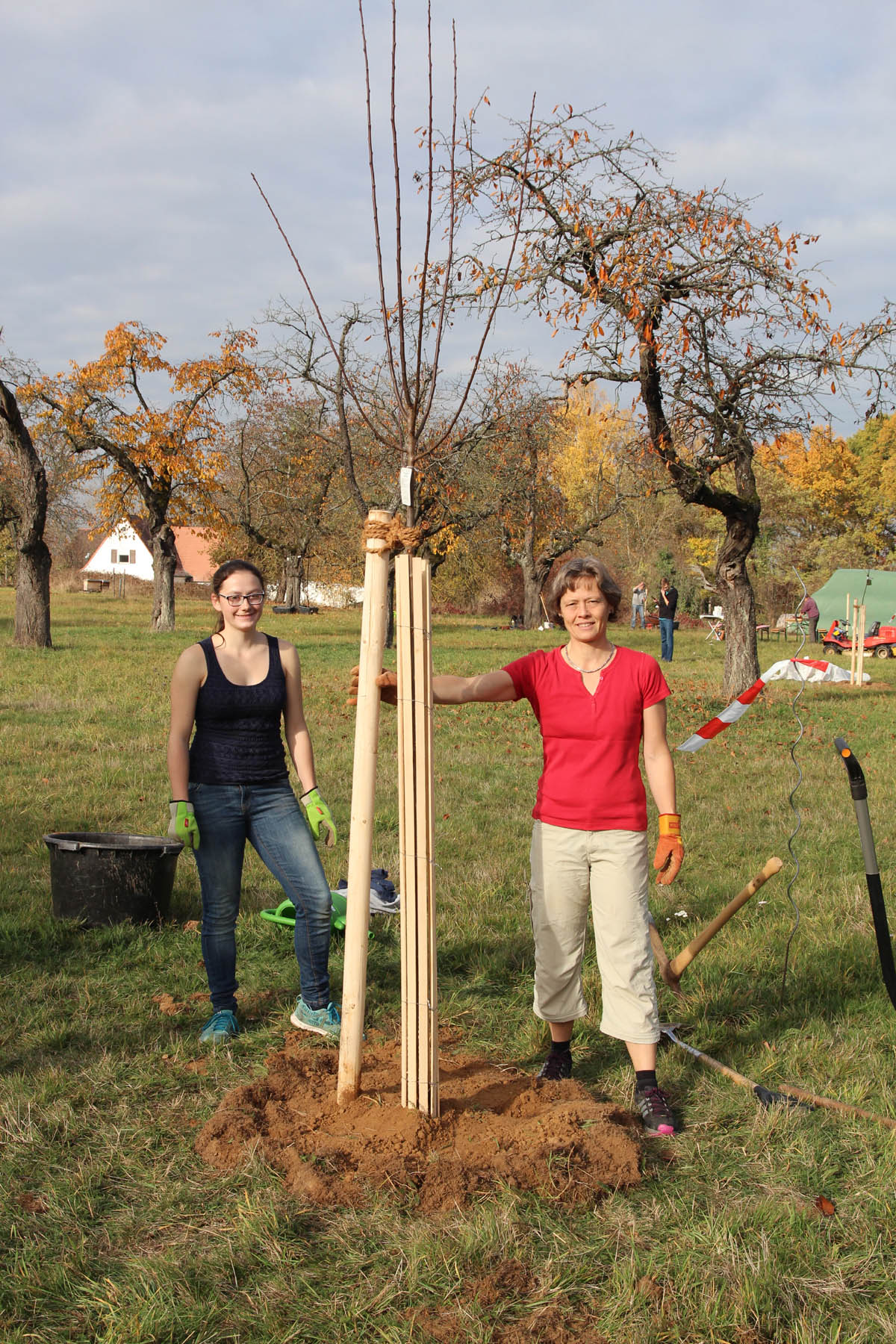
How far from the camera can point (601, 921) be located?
12.3ft

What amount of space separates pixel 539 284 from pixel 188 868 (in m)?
10.1

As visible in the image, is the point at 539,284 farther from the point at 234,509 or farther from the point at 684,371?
the point at 234,509

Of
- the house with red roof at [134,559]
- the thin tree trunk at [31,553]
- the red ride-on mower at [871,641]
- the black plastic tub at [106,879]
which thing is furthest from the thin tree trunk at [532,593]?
the house with red roof at [134,559]

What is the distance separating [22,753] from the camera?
1032 centimetres

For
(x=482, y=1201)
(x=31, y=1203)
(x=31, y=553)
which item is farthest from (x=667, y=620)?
(x=31, y=1203)

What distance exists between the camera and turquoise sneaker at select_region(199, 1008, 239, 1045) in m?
4.32

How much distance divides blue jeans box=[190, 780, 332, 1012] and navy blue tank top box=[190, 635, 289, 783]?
0.06 metres

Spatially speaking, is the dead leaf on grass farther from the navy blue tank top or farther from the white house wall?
the white house wall

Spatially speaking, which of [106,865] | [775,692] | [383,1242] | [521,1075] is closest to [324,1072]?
[521,1075]

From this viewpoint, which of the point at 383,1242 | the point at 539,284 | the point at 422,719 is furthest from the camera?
the point at 539,284

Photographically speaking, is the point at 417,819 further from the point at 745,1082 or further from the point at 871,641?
the point at 871,641

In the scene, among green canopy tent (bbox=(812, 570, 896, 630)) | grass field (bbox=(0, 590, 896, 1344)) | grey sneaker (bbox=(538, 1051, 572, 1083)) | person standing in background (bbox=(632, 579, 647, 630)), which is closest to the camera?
grass field (bbox=(0, 590, 896, 1344))

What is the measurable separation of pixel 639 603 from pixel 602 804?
114ft

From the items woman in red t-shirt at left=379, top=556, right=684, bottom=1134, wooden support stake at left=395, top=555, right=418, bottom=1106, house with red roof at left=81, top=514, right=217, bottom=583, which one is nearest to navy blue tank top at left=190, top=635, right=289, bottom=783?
woman in red t-shirt at left=379, top=556, right=684, bottom=1134
